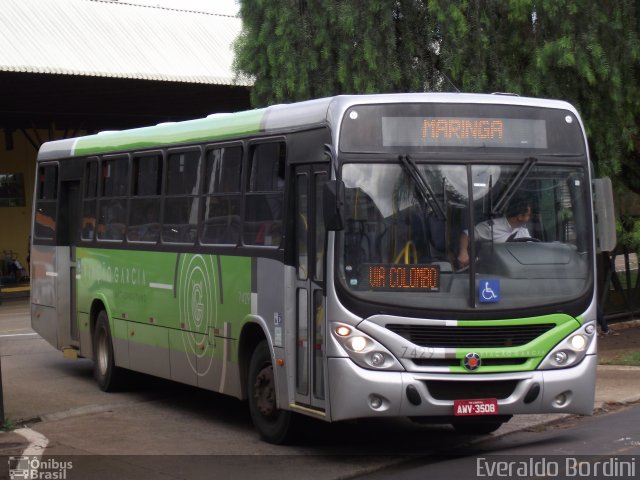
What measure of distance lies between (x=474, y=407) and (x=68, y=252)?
855 centimetres

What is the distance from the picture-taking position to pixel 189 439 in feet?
38.1

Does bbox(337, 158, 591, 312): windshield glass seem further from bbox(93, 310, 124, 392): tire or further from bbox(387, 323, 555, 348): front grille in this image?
bbox(93, 310, 124, 392): tire

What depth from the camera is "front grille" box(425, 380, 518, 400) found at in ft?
31.7

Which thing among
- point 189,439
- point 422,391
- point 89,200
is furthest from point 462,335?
point 89,200

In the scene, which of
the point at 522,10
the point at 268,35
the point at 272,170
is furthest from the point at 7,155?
the point at 272,170

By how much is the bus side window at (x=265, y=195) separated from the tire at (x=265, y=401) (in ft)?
3.37

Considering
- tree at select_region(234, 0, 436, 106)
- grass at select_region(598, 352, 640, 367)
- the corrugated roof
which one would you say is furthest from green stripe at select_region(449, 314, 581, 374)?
the corrugated roof

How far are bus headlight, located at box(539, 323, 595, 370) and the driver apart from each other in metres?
0.94

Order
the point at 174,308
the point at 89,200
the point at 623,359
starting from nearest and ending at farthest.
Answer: the point at 174,308
the point at 89,200
the point at 623,359

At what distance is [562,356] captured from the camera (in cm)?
1002

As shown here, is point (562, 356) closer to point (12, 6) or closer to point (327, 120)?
Result: point (327, 120)

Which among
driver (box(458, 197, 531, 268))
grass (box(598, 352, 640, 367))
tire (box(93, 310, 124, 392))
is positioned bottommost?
grass (box(598, 352, 640, 367))

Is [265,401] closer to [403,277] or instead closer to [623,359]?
[403,277]

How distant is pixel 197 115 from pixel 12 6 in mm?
11278
